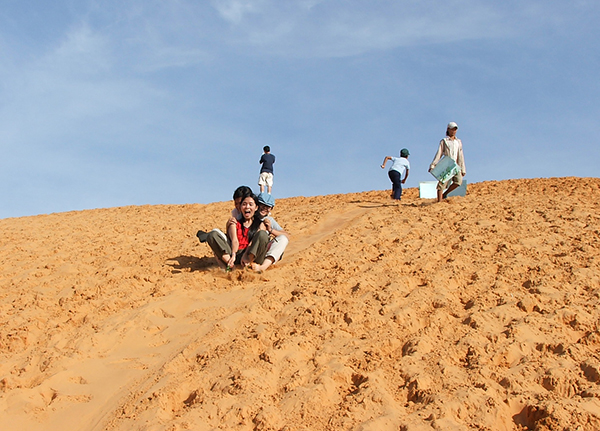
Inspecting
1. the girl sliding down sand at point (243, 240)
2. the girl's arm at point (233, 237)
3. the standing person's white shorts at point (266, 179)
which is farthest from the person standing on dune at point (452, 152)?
the standing person's white shorts at point (266, 179)

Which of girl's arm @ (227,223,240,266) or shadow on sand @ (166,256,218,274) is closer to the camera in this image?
girl's arm @ (227,223,240,266)

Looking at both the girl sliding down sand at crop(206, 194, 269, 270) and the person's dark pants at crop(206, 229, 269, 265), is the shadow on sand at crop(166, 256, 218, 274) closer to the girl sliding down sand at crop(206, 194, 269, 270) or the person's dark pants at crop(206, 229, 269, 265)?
the girl sliding down sand at crop(206, 194, 269, 270)

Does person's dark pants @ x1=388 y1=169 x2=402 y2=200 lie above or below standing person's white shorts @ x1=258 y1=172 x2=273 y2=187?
below

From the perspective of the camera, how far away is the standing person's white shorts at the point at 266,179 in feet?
42.2

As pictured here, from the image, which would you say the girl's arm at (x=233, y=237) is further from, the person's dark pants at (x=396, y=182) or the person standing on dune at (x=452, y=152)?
the person's dark pants at (x=396, y=182)

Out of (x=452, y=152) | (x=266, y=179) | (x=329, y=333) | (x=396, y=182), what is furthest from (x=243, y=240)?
(x=266, y=179)

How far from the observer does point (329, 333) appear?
4621 mm

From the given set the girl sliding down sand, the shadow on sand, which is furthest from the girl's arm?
the shadow on sand

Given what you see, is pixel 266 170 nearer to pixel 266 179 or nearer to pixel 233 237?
pixel 266 179

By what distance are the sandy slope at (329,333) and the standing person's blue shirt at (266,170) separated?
520cm

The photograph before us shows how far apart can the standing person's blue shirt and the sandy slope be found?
205 inches

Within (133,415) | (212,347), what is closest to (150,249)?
(212,347)

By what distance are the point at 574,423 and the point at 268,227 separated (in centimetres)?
377

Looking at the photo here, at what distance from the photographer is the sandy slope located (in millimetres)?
3701
